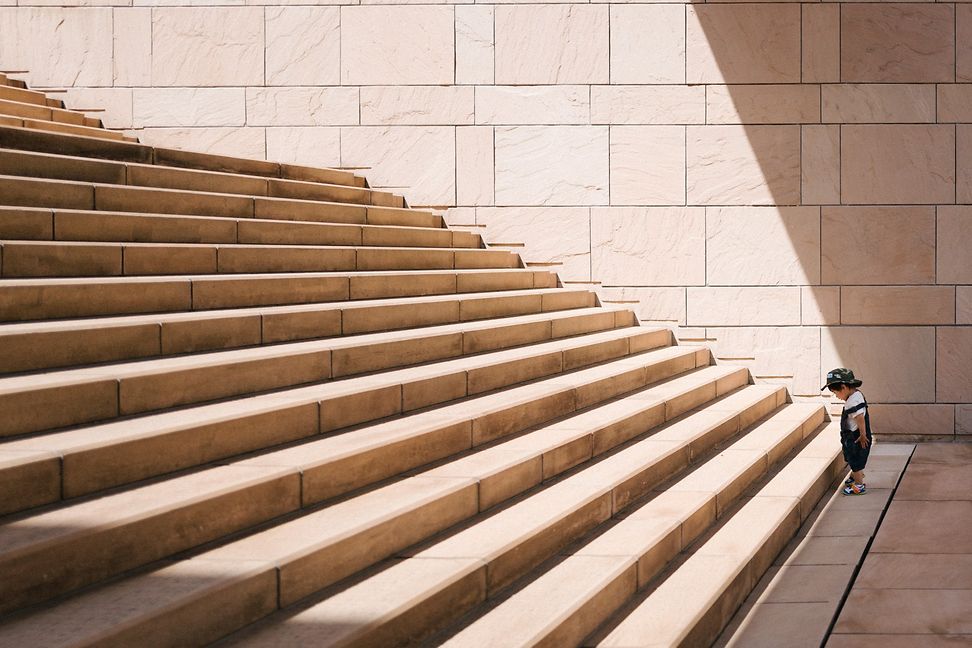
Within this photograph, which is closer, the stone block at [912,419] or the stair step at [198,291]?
the stair step at [198,291]

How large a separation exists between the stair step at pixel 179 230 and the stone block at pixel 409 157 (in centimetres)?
230

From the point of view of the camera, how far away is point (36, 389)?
12.7ft

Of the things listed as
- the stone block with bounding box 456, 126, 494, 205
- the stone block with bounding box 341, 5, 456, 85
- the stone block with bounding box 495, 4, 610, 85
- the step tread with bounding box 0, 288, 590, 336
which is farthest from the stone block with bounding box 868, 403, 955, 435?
the stone block with bounding box 341, 5, 456, 85

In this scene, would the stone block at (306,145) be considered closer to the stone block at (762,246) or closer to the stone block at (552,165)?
the stone block at (552,165)

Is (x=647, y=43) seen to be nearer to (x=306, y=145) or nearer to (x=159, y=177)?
(x=306, y=145)

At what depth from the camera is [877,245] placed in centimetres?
1120

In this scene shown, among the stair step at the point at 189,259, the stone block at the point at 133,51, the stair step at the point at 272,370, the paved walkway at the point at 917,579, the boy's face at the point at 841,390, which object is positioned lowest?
the paved walkway at the point at 917,579

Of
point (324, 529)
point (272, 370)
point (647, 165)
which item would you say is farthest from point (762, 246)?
point (324, 529)

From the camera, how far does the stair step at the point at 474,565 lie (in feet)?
11.1

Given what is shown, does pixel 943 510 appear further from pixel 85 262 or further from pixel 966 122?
pixel 85 262

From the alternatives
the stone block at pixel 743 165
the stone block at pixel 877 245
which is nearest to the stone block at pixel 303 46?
the stone block at pixel 743 165

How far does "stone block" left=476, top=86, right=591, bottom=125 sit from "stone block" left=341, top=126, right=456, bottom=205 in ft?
1.78

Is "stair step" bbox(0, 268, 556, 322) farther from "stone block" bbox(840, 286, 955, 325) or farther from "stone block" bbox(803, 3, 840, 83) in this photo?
"stone block" bbox(803, 3, 840, 83)

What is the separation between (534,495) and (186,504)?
2302mm
